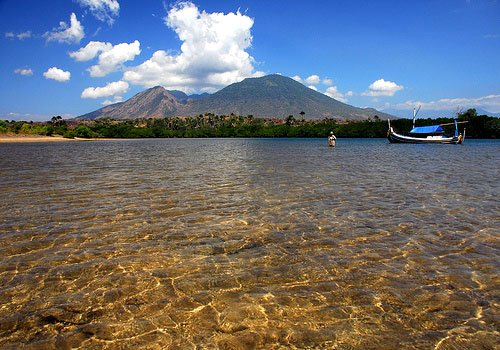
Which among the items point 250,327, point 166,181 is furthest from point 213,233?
point 166,181

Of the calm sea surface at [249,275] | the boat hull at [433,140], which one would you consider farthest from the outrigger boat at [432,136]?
the calm sea surface at [249,275]

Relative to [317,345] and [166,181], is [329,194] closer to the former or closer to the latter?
[166,181]

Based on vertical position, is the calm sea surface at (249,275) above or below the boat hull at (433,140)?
below

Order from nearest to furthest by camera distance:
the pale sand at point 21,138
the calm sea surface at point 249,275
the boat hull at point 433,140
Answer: the calm sea surface at point 249,275
the boat hull at point 433,140
the pale sand at point 21,138

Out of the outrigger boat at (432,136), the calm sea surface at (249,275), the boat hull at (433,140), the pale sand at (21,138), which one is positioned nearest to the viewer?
the calm sea surface at (249,275)

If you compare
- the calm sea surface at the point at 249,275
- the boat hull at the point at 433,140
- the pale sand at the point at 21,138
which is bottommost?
the calm sea surface at the point at 249,275

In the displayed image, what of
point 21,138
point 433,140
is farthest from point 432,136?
point 21,138

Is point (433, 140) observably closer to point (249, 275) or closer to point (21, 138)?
point (249, 275)

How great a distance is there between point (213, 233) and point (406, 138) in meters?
124

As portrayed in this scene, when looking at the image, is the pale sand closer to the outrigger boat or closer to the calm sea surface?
the calm sea surface

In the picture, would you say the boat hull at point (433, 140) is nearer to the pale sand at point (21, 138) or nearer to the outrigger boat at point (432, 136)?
the outrigger boat at point (432, 136)

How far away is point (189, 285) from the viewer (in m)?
7.52

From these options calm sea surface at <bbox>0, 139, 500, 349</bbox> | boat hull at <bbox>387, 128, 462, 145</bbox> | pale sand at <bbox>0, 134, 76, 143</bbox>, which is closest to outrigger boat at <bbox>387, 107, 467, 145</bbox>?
boat hull at <bbox>387, 128, 462, 145</bbox>

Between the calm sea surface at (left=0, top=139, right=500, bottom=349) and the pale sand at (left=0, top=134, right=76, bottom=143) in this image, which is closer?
the calm sea surface at (left=0, top=139, right=500, bottom=349)
